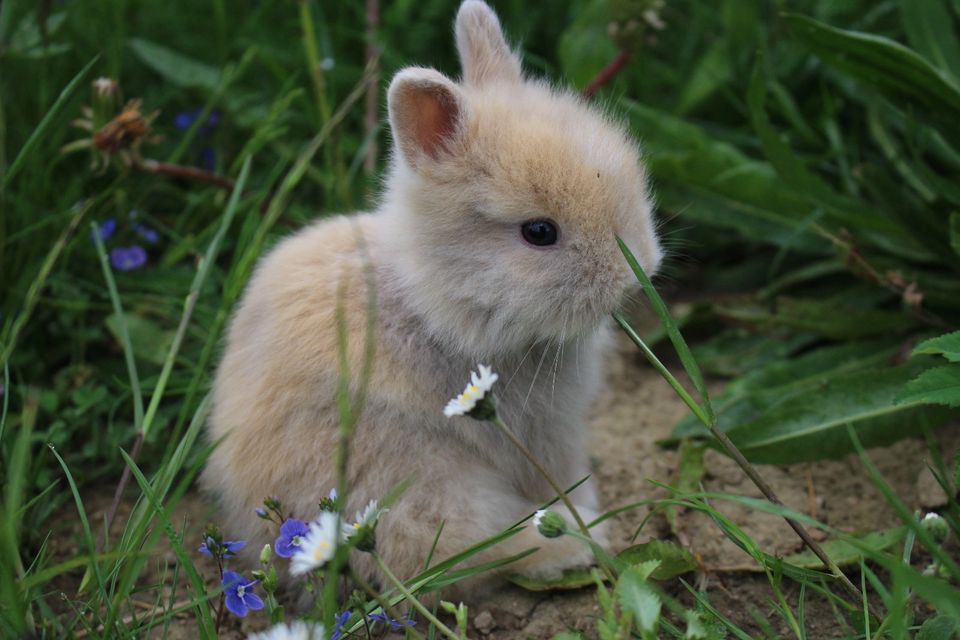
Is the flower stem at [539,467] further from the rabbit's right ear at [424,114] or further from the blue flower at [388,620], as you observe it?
the rabbit's right ear at [424,114]

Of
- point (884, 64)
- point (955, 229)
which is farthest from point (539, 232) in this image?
point (884, 64)

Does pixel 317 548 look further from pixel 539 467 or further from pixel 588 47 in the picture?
pixel 588 47

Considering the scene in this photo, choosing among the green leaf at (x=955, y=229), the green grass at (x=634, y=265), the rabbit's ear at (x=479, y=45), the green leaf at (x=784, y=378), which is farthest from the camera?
the green leaf at (x=784, y=378)

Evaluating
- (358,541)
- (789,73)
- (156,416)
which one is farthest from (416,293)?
(789,73)

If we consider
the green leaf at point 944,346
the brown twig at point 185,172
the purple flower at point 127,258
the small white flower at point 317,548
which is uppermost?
the green leaf at point 944,346

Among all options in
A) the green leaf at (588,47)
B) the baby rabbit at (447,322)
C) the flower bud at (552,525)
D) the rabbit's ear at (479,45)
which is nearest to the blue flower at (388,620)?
the baby rabbit at (447,322)

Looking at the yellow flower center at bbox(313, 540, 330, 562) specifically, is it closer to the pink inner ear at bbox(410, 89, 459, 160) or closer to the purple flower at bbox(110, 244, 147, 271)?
the pink inner ear at bbox(410, 89, 459, 160)
